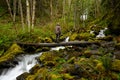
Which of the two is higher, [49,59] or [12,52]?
[12,52]

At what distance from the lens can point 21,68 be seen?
1378 cm

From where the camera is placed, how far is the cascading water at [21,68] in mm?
13023

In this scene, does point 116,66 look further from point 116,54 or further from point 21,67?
point 21,67

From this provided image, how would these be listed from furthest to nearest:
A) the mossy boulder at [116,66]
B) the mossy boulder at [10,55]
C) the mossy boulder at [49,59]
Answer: the mossy boulder at [10,55], the mossy boulder at [49,59], the mossy boulder at [116,66]

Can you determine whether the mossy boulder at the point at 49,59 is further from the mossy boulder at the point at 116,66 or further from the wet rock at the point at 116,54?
the mossy boulder at the point at 116,66

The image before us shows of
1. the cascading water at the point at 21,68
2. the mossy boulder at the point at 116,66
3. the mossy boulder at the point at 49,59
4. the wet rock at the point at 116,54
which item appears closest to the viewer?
the mossy boulder at the point at 116,66

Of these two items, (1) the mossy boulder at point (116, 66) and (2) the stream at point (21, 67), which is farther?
(2) the stream at point (21, 67)

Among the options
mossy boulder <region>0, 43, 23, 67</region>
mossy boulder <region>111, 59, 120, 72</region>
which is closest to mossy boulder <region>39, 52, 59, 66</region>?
mossy boulder <region>0, 43, 23, 67</region>

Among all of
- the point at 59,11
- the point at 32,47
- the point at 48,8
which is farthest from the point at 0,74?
the point at 59,11

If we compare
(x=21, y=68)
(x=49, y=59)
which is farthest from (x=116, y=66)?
(x=21, y=68)

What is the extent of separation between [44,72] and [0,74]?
363cm

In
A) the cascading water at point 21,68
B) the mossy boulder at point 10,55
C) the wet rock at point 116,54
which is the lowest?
the cascading water at point 21,68

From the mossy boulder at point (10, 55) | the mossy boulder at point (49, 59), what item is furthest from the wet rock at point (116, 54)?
the mossy boulder at point (10, 55)

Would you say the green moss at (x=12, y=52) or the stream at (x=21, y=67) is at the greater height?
the green moss at (x=12, y=52)
